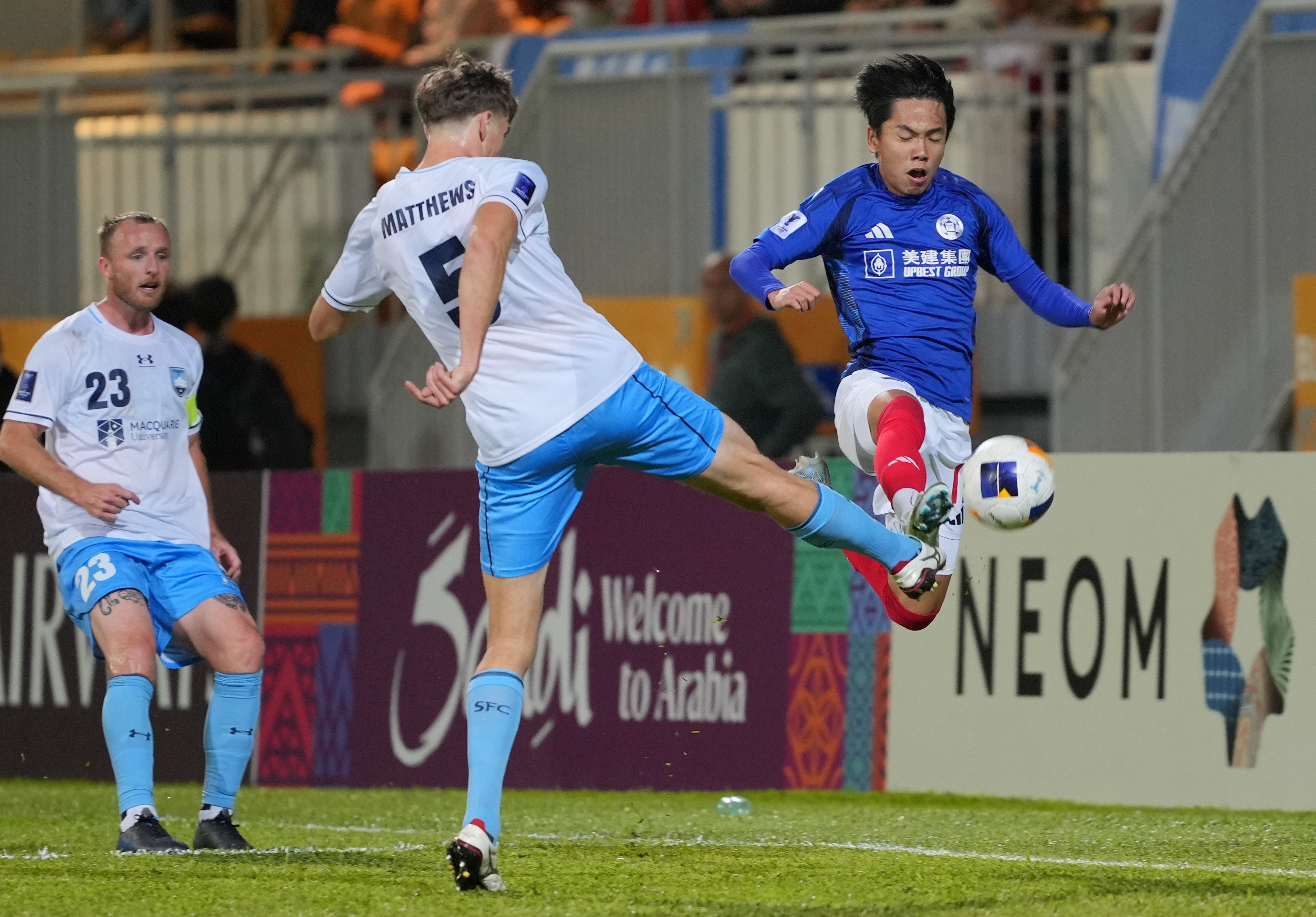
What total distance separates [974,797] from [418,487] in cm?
308

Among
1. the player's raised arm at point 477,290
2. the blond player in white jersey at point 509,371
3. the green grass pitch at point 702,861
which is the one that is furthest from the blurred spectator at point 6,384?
the player's raised arm at point 477,290

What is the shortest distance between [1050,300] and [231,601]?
2896 millimetres

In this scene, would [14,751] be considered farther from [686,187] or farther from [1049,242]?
[1049,242]

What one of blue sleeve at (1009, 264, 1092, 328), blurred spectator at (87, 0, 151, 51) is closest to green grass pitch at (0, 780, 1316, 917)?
blue sleeve at (1009, 264, 1092, 328)

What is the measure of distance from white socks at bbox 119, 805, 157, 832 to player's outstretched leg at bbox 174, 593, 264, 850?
0.61 feet

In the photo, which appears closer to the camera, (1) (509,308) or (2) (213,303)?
(1) (509,308)

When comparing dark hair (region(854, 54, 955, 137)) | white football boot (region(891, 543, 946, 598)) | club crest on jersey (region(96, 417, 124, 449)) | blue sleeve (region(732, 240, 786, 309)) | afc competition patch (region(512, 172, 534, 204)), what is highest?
dark hair (region(854, 54, 955, 137))

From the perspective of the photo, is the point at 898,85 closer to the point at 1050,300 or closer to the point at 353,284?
the point at 1050,300

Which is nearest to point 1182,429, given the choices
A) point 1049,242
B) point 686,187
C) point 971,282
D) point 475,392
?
point 1049,242

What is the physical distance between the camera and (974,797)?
9133 mm

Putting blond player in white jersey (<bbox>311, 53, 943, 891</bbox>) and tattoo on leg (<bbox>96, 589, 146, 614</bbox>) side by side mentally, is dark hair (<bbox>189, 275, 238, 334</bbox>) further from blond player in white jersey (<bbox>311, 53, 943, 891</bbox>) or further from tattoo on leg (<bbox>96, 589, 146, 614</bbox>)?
blond player in white jersey (<bbox>311, 53, 943, 891</bbox>)

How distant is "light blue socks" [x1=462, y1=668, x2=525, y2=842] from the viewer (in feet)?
17.9

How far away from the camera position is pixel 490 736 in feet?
18.4

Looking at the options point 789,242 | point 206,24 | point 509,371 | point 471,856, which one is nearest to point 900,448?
point 789,242
